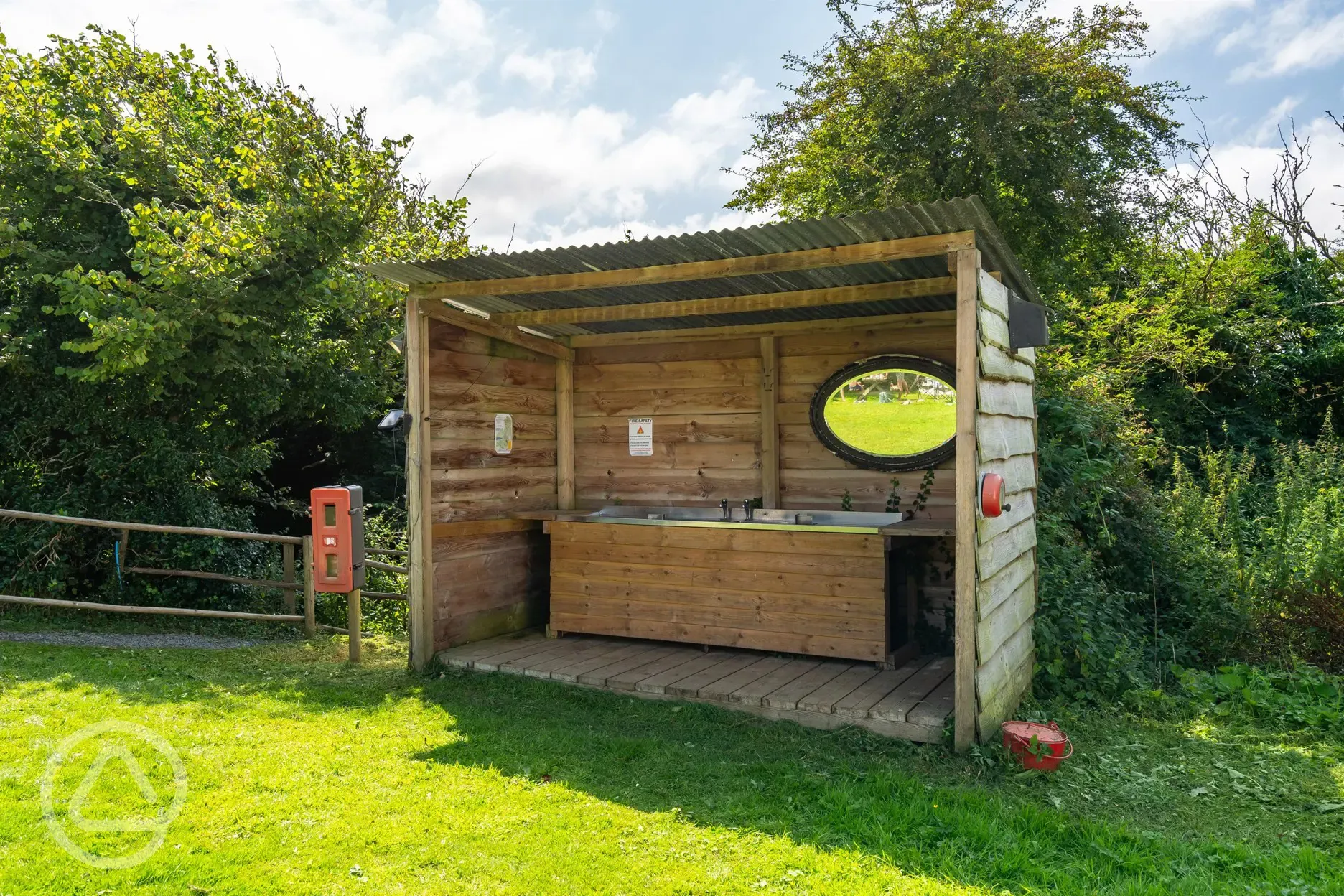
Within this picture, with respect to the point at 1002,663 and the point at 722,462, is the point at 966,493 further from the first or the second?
the point at 722,462

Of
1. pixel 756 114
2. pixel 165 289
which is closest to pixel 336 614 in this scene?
pixel 165 289

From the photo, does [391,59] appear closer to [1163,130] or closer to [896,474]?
[896,474]

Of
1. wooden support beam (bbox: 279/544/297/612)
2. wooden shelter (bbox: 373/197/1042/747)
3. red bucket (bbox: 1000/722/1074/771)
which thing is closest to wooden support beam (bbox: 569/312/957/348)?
wooden shelter (bbox: 373/197/1042/747)

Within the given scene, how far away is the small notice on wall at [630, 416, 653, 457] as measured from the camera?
275 inches

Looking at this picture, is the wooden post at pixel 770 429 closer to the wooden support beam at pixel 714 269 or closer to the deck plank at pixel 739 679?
the deck plank at pixel 739 679

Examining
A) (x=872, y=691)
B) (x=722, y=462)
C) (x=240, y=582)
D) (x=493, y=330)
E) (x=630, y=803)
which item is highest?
(x=493, y=330)

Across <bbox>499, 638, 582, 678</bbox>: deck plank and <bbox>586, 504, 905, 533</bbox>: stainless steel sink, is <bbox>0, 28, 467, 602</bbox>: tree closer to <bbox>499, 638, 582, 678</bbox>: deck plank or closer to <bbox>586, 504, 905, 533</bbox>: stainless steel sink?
<bbox>586, 504, 905, 533</bbox>: stainless steel sink

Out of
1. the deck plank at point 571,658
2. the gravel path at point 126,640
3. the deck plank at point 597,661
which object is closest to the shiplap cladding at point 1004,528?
the deck plank at point 597,661

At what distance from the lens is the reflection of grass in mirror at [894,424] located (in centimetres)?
603

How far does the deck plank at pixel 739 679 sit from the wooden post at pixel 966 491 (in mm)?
1304

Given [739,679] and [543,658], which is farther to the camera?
[543,658]

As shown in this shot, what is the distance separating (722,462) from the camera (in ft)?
22.0

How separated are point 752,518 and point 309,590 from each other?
11.6ft

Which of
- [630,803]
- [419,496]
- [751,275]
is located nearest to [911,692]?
[630,803]
